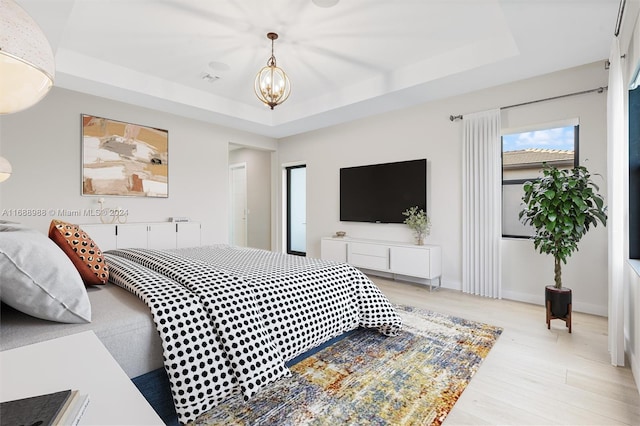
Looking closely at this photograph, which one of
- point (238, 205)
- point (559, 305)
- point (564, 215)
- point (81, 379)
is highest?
point (238, 205)

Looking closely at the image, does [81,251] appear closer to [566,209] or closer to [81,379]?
[81,379]

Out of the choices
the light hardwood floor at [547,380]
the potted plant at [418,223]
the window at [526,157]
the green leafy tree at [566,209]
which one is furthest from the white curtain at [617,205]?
the potted plant at [418,223]

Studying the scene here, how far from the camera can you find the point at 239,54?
134 inches

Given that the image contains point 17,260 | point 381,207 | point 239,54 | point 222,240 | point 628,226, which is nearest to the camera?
point 17,260

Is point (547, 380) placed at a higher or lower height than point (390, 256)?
lower

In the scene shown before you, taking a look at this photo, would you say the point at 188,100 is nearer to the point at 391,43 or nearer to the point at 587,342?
the point at 391,43

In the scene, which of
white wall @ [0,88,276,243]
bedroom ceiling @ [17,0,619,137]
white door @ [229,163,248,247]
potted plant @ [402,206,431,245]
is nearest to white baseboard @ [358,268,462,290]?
potted plant @ [402,206,431,245]

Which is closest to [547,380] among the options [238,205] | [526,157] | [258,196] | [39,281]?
[526,157]

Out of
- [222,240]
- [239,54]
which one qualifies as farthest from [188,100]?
[222,240]

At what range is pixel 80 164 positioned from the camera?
382 cm

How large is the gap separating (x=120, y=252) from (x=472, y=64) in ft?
12.4

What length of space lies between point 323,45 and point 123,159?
298 cm

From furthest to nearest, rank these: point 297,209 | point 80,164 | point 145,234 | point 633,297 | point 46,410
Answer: point 297,209, point 145,234, point 80,164, point 633,297, point 46,410

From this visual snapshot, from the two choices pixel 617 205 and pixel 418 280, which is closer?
pixel 617 205
